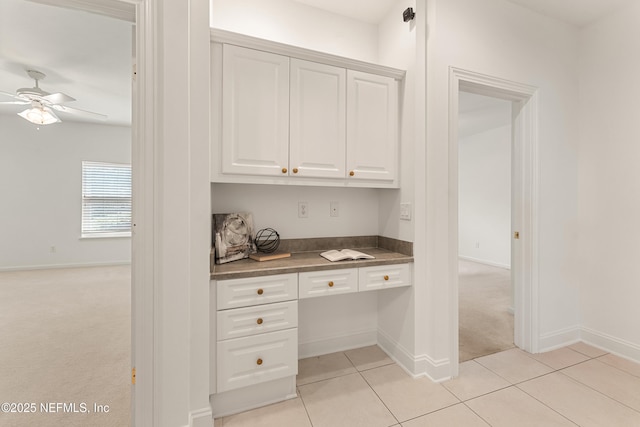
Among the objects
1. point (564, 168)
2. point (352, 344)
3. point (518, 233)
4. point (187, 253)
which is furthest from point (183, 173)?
point (564, 168)

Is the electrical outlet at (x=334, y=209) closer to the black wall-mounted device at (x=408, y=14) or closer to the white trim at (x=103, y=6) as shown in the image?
the black wall-mounted device at (x=408, y=14)

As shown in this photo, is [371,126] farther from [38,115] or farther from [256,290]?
[38,115]

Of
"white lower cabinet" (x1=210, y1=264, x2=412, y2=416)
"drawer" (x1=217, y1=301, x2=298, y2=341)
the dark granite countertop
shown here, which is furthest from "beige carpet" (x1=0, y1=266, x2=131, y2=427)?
the dark granite countertop

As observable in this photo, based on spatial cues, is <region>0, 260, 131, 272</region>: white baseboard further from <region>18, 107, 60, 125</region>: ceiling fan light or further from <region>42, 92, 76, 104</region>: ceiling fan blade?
<region>42, 92, 76, 104</region>: ceiling fan blade

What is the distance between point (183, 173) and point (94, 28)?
236 cm

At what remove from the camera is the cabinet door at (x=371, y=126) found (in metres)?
1.98

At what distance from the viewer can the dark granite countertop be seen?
156 centimetres

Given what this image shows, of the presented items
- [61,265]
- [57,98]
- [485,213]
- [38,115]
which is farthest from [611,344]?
[61,265]

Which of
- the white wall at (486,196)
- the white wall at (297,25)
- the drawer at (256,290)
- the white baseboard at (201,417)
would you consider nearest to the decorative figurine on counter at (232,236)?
the drawer at (256,290)

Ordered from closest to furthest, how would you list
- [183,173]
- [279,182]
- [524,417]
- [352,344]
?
[183,173] → [524,417] → [279,182] → [352,344]

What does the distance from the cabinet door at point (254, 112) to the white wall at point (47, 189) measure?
17.1 ft

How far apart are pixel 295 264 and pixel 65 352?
2.20 meters

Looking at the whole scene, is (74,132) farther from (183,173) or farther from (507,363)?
(507,363)

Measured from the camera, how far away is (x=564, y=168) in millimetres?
2381
